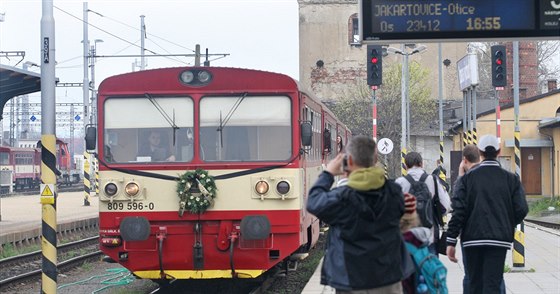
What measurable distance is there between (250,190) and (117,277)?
5.01 m

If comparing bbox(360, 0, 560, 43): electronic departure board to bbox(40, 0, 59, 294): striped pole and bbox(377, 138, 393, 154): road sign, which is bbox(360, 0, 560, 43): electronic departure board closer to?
bbox(40, 0, 59, 294): striped pole

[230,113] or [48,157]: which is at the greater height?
[230,113]

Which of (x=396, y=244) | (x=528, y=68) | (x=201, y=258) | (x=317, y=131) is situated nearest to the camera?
(x=396, y=244)

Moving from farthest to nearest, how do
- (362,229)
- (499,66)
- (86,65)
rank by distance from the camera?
(86,65) → (499,66) → (362,229)

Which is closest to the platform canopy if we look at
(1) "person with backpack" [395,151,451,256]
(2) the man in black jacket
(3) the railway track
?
(3) the railway track

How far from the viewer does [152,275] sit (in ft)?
35.8

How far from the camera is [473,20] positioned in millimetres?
8656

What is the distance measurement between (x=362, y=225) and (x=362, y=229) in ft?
0.08

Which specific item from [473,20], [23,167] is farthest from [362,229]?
[23,167]

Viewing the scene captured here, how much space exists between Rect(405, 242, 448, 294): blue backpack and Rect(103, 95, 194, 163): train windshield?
5.20m

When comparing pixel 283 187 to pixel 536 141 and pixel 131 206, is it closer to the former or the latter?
pixel 131 206

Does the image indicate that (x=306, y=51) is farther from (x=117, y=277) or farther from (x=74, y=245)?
(x=117, y=277)

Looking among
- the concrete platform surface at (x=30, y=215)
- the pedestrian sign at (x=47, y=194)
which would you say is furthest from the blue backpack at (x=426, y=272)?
the concrete platform surface at (x=30, y=215)

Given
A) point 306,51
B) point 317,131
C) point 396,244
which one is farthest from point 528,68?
point 396,244
